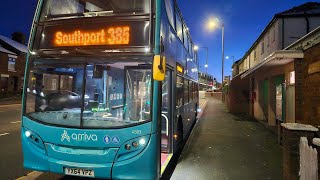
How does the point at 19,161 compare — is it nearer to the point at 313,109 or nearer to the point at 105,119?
the point at 105,119

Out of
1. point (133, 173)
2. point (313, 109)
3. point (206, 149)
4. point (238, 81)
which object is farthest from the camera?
point (238, 81)

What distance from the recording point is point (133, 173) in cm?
416

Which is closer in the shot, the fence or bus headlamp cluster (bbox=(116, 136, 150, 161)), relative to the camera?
the fence

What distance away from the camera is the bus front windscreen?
174 inches

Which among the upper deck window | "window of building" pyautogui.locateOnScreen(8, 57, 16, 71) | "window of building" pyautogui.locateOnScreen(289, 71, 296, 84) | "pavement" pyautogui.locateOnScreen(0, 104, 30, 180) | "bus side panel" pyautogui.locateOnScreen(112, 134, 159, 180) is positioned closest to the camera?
"bus side panel" pyautogui.locateOnScreen(112, 134, 159, 180)

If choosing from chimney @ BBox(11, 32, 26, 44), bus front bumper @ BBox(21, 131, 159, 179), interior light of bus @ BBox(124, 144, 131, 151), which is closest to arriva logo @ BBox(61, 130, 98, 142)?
bus front bumper @ BBox(21, 131, 159, 179)

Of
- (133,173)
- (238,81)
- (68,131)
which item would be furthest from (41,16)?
(238,81)

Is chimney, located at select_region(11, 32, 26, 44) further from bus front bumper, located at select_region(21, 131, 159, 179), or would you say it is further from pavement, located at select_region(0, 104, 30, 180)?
bus front bumper, located at select_region(21, 131, 159, 179)

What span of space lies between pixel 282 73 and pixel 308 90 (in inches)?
127

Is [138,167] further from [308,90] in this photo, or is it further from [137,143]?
[308,90]

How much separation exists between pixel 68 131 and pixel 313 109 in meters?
7.32

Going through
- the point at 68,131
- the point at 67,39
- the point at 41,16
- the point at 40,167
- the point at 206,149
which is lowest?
the point at 206,149

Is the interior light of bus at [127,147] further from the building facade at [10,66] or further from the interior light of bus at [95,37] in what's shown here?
the building facade at [10,66]

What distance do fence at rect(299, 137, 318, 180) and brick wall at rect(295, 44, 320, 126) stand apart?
3711 mm
